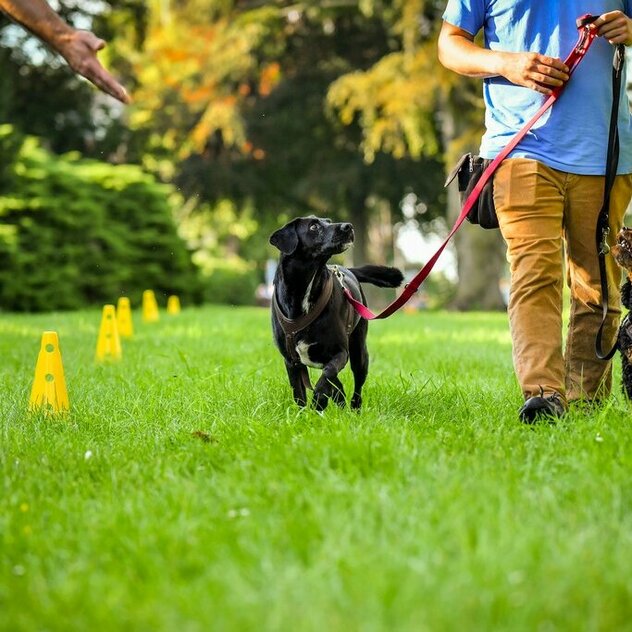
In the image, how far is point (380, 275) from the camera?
6445 mm

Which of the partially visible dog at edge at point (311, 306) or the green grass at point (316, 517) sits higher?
the partially visible dog at edge at point (311, 306)

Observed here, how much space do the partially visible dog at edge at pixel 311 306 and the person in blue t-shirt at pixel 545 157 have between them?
42.4 inches

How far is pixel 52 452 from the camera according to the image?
14.2ft

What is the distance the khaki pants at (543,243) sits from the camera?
4.73 m

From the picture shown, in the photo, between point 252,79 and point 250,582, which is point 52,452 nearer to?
point 250,582

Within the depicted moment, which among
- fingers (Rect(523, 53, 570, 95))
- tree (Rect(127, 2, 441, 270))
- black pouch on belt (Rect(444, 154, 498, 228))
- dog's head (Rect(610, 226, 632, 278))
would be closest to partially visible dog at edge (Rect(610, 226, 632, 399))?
dog's head (Rect(610, 226, 632, 278))

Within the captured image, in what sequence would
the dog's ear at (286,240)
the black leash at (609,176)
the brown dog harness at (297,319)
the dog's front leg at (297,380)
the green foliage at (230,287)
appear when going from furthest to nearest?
the green foliage at (230,287) → the dog's front leg at (297,380) → the dog's ear at (286,240) → the brown dog harness at (297,319) → the black leash at (609,176)

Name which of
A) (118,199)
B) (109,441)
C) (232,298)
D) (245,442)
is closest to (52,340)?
(109,441)

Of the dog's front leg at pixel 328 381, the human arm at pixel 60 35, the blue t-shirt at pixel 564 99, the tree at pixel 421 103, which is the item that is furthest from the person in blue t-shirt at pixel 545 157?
the tree at pixel 421 103

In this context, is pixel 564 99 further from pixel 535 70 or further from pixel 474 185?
pixel 474 185

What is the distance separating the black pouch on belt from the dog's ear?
1045mm

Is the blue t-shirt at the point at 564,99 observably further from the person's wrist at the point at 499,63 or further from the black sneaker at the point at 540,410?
the black sneaker at the point at 540,410

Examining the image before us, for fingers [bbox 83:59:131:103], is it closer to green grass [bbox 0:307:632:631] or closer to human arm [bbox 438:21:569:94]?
green grass [bbox 0:307:632:631]

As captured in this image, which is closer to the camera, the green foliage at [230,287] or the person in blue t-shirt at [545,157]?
the person in blue t-shirt at [545,157]
